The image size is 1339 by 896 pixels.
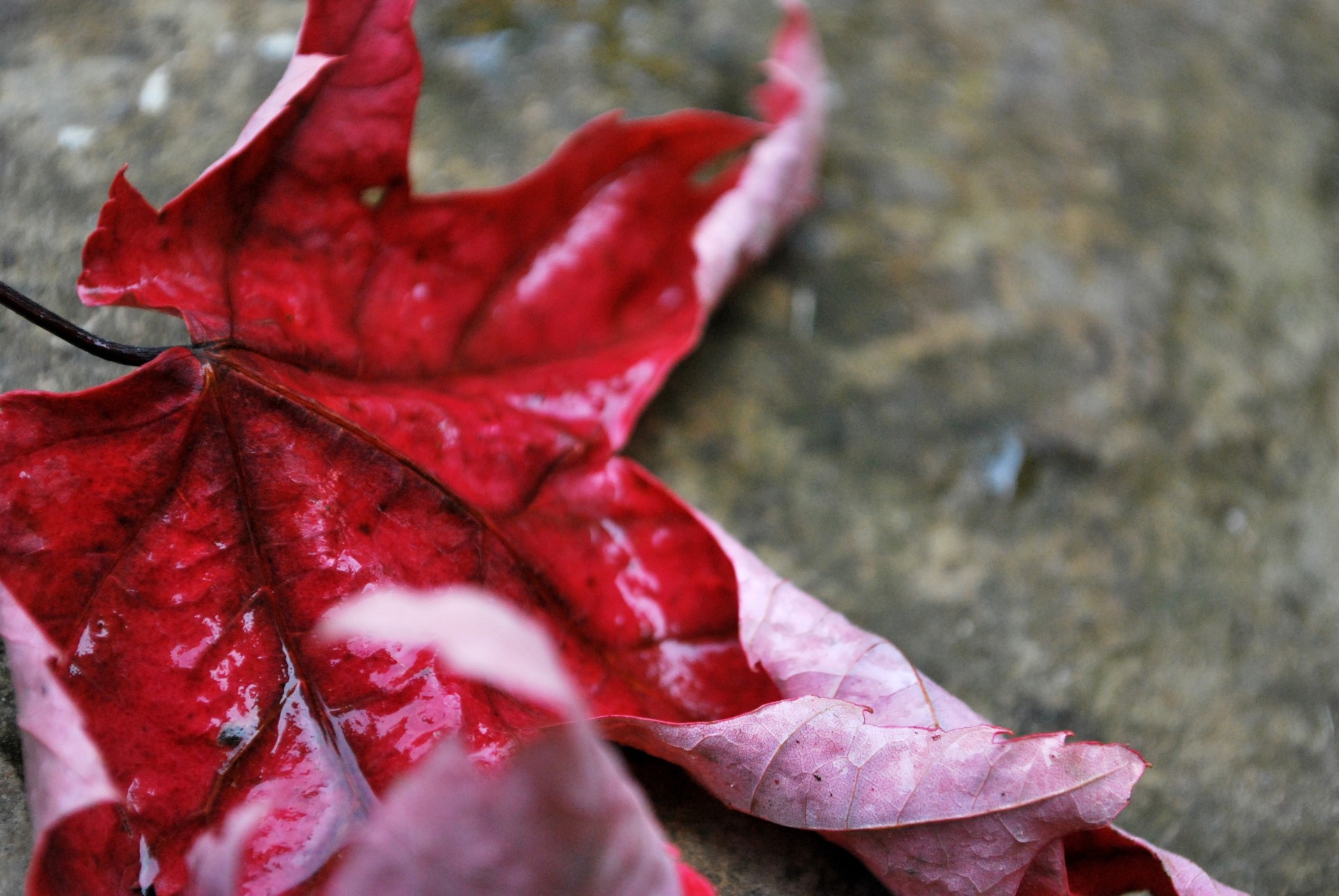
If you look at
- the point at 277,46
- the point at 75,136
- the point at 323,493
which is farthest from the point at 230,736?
the point at 277,46

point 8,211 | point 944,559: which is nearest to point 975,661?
point 944,559

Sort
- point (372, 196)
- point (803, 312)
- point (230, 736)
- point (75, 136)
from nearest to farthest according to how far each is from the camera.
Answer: point (230, 736) → point (372, 196) → point (75, 136) → point (803, 312)

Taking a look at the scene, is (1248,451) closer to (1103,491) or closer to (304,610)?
(1103,491)

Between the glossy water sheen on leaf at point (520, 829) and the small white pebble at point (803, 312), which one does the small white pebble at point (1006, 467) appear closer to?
the small white pebble at point (803, 312)

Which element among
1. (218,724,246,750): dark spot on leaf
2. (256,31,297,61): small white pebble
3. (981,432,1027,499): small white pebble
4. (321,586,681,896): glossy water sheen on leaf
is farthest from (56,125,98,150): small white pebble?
(981,432,1027,499): small white pebble

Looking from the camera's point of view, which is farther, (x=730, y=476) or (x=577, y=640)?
(x=730, y=476)

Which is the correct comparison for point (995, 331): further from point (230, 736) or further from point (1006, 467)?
point (230, 736)

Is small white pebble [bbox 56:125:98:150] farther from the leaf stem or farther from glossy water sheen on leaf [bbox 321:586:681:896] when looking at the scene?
glossy water sheen on leaf [bbox 321:586:681:896]
